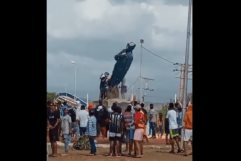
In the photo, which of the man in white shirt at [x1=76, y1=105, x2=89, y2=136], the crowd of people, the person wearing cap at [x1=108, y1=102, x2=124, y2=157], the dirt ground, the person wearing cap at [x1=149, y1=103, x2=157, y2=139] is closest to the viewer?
the crowd of people

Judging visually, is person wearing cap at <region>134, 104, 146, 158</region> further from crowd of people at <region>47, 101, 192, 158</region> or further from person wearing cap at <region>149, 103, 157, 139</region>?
person wearing cap at <region>149, 103, 157, 139</region>

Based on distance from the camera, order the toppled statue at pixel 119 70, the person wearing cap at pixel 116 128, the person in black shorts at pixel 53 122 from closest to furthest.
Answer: the person in black shorts at pixel 53 122 < the person wearing cap at pixel 116 128 < the toppled statue at pixel 119 70

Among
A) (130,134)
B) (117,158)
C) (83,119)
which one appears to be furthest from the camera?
(83,119)

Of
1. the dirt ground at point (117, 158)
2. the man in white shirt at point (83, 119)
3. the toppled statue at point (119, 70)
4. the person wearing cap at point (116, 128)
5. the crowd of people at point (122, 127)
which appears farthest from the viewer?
the toppled statue at point (119, 70)

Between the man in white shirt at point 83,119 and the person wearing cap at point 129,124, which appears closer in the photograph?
the person wearing cap at point 129,124

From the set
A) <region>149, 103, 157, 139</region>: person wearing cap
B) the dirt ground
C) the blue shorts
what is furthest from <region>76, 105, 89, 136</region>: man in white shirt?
<region>149, 103, 157, 139</region>: person wearing cap

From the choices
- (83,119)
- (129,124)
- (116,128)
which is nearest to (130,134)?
(129,124)

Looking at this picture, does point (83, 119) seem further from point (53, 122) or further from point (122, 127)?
point (53, 122)

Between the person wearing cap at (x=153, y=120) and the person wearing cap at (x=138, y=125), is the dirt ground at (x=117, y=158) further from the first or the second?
the person wearing cap at (x=153, y=120)

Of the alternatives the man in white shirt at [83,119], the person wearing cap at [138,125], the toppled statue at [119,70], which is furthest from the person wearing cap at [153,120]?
the person wearing cap at [138,125]

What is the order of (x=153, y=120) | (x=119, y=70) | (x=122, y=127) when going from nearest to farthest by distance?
1. (x=122, y=127)
2. (x=153, y=120)
3. (x=119, y=70)
